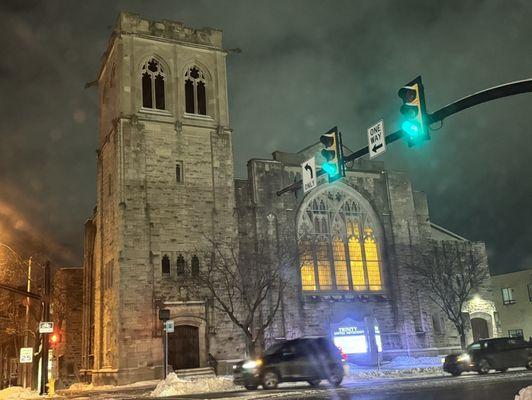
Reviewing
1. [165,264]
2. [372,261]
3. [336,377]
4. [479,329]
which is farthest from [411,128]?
[479,329]

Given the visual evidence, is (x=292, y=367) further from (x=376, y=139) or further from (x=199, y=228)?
(x=199, y=228)

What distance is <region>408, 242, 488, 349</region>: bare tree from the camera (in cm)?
3925

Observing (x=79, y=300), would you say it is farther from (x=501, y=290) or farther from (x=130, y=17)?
(x=501, y=290)

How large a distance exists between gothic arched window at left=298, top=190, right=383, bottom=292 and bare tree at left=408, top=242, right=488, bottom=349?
3.04 meters

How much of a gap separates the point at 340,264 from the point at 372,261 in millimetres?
2644

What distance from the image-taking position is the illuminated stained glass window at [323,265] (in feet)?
127

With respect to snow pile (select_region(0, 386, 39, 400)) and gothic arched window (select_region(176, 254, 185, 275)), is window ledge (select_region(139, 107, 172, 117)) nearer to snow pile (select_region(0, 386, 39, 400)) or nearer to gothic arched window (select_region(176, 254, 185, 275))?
gothic arched window (select_region(176, 254, 185, 275))

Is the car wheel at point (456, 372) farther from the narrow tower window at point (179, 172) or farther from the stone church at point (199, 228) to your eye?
the narrow tower window at point (179, 172)

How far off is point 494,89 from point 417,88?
4.94 ft

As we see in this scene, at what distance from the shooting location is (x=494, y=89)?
11.8 meters

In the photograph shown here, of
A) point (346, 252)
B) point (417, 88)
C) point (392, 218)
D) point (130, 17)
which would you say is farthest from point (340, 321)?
point (417, 88)

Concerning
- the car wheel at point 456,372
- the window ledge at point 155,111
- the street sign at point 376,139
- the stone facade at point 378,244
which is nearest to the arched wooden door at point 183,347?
the stone facade at point 378,244

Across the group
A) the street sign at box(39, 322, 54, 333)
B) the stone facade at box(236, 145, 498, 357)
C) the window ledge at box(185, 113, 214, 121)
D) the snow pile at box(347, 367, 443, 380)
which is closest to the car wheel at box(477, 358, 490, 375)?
the snow pile at box(347, 367, 443, 380)

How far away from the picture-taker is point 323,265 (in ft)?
128
